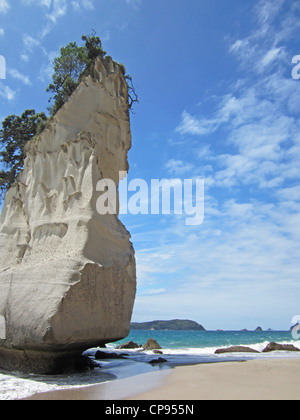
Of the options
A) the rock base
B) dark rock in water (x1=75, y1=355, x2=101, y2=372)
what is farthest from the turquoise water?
the rock base

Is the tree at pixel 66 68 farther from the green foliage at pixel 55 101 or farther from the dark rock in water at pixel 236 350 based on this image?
the dark rock in water at pixel 236 350

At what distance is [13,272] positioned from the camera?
9500 mm

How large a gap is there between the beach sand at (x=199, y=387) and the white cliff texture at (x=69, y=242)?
5.33ft

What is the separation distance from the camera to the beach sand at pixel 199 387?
570cm

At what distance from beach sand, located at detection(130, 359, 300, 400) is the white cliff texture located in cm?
244

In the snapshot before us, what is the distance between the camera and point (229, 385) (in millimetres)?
6555

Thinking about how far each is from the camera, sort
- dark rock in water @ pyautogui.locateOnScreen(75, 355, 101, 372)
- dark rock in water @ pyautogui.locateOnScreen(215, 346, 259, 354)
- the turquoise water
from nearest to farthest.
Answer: dark rock in water @ pyautogui.locateOnScreen(75, 355, 101, 372) → dark rock in water @ pyautogui.locateOnScreen(215, 346, 259, 354) → the turquoise water

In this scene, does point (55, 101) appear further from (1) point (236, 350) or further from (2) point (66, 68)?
(1) point (236, 350)

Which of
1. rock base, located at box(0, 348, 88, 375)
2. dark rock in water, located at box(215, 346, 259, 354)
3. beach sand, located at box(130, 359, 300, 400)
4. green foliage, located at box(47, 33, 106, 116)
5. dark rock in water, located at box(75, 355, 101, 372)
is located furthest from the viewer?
dark rock in water, located at box(215, 346, 259, 354)

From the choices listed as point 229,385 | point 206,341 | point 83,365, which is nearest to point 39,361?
point 83,365

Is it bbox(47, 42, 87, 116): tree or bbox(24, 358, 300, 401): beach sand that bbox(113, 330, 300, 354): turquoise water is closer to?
bbox(24, 358, 300, 401): beach sand

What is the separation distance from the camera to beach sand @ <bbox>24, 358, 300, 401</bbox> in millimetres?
5703

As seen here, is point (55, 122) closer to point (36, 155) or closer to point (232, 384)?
point (36, 155)
